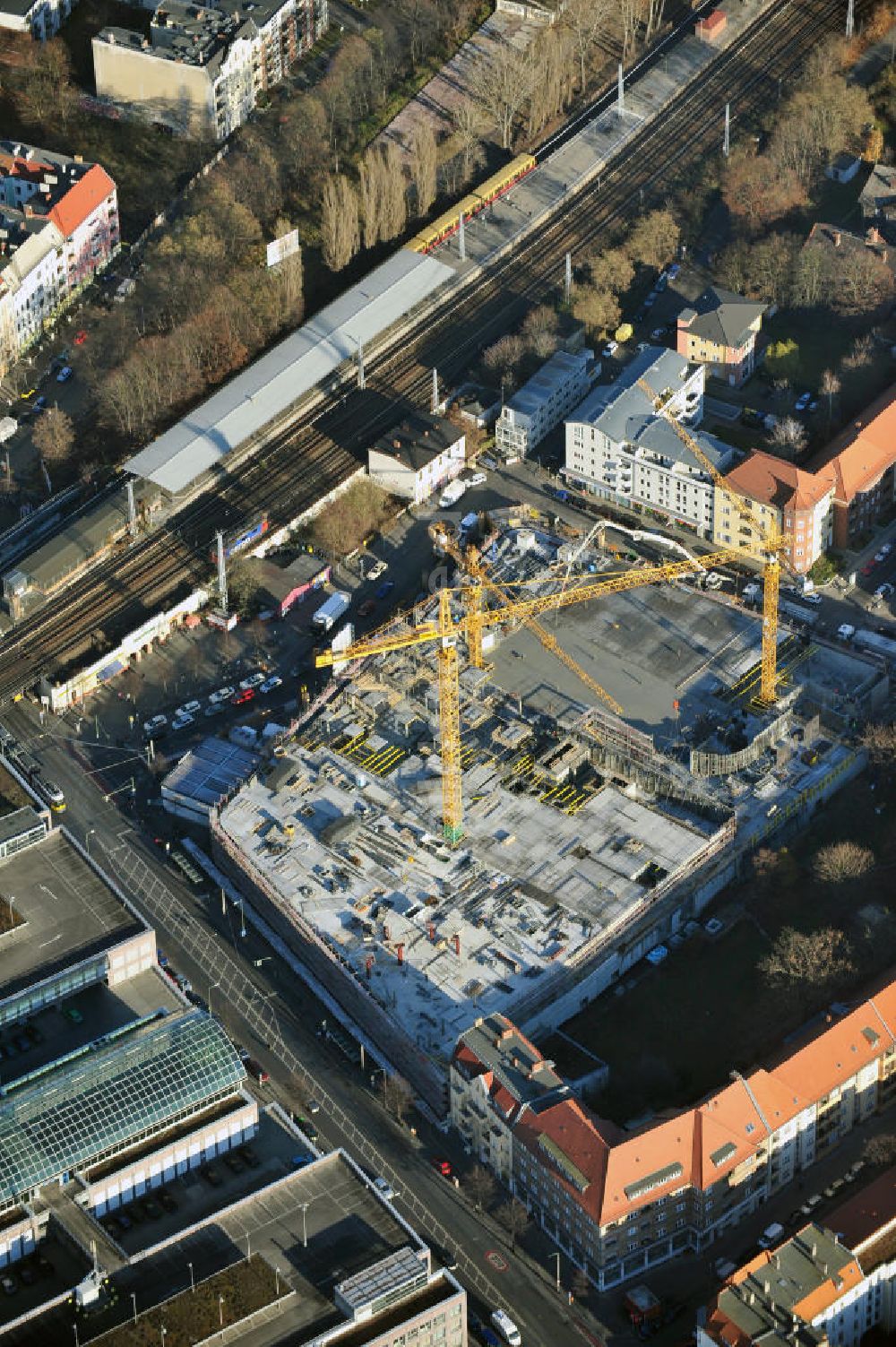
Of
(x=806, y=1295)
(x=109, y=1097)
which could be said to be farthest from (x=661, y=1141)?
(x=109, y=1097)

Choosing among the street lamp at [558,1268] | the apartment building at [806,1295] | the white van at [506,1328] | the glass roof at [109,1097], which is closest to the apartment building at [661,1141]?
the street lamp at [558,1268]

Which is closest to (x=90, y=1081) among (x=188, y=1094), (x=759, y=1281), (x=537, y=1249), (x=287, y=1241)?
(x=188, y=1094)

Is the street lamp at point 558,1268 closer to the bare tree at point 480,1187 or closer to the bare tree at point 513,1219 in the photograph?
the bare tree at point 513,1219

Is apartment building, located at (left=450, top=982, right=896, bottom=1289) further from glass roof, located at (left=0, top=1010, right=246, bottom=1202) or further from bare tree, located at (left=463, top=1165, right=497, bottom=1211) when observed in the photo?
glass roof, located at (left=0, top=1010, right=246, bottom=1202)

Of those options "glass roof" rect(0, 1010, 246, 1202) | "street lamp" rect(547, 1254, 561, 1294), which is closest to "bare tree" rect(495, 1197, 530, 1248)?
"street lamp" rect(547, 1254, 561, 1294)

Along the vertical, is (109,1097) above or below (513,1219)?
above

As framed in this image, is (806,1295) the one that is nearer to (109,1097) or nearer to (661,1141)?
(661,1141)

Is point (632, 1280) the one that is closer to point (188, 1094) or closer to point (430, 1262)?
point (430, 1262)

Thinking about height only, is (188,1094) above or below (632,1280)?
above
